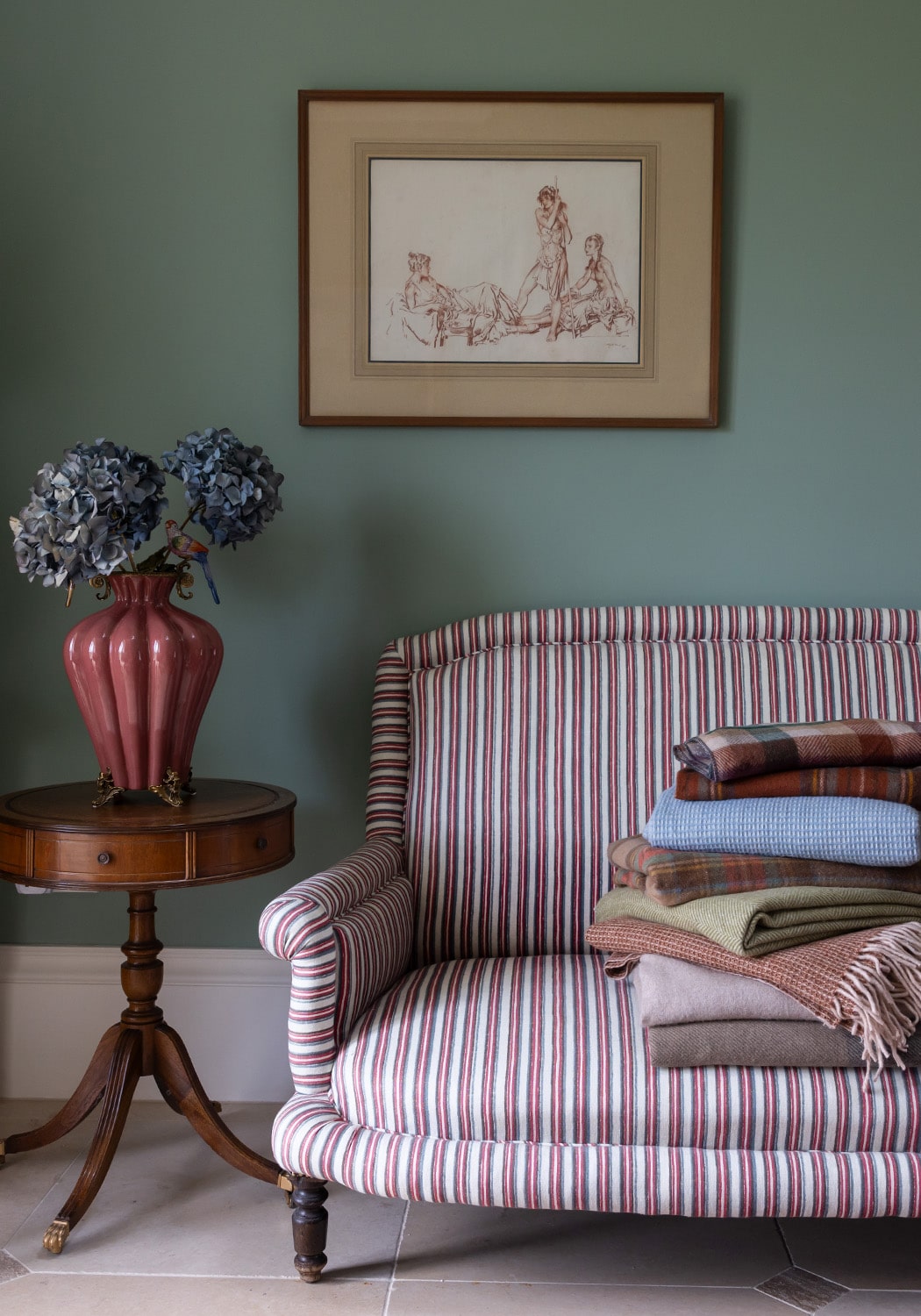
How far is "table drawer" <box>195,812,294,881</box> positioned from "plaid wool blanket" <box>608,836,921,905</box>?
2.10ft

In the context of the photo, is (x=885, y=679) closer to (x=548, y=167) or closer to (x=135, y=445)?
(x=548, y=167)

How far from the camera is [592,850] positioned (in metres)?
2.10

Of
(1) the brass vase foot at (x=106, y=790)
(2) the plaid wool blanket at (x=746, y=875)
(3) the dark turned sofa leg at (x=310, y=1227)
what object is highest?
(1) the brass vase foot at (x=106, y=790)

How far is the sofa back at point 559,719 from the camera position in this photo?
2.09 m

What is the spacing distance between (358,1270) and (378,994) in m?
0.41

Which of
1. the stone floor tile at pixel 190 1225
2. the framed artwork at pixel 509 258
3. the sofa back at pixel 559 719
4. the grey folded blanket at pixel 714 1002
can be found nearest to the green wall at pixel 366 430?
the framed artwork at pixel 509 258

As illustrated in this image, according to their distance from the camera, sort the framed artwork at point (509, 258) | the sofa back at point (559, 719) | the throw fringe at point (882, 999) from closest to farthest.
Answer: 1. the throw fringe at point (882, 999)
2. the sofa back at point (559, 719)
3. the framed artwork at point (509, 258)

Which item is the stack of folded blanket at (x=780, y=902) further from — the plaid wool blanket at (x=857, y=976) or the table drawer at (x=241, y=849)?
the table drawer at (x=241, y=849)

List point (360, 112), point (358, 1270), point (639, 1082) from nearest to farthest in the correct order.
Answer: point (639, 1082)
point (358, 1270)
point (360, 112)

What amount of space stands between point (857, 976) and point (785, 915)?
13cm

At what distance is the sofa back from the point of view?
82.1 inches

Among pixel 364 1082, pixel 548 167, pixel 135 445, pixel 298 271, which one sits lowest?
pixel 364 1082

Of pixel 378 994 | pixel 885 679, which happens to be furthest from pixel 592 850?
pixel 885 679

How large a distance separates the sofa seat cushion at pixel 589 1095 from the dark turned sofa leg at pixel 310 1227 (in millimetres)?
169
